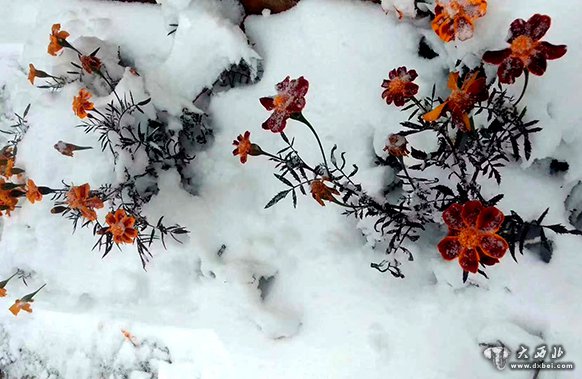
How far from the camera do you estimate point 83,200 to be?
1619mm

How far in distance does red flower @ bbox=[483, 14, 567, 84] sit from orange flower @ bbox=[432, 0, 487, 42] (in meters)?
0.21

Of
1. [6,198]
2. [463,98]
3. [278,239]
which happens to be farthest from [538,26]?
[6,198]

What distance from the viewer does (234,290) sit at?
186 cm

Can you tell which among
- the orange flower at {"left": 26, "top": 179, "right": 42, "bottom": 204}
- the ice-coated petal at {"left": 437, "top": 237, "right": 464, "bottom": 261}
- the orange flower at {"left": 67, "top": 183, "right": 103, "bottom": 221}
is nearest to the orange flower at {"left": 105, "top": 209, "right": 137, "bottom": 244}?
the orange flower at {"left": 67, "top": 183, "right": 103, "bottom": 221}

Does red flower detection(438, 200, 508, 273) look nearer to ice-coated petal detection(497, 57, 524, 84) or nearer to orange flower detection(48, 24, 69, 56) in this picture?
ice-coated petal detection(497, 57, 524, 84)

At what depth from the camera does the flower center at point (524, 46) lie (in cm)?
121

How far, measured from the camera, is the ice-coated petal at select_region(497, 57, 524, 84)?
123 centimetres

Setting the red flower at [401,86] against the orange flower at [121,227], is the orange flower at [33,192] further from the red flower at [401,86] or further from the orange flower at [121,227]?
the red flower at [401,86]

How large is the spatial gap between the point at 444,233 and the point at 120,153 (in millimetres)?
1094

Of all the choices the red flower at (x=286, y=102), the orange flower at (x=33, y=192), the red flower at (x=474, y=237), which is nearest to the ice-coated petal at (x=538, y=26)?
the red flower at (x=474, y=237)

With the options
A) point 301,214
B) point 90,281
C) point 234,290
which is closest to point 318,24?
point 301,214

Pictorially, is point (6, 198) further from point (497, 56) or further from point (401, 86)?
point (497, 56)

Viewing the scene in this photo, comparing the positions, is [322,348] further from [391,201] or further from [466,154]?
[466,154]

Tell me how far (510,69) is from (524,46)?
6 cm
